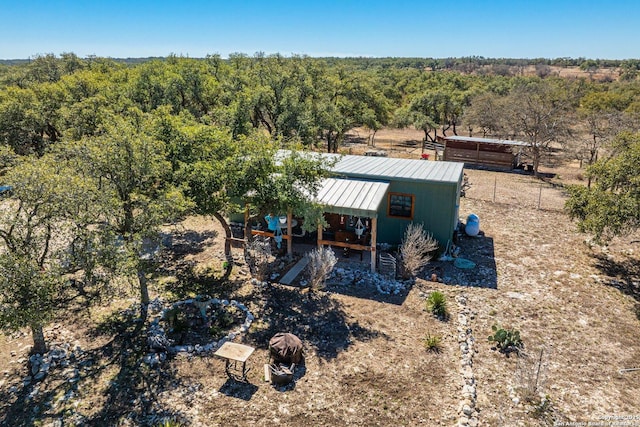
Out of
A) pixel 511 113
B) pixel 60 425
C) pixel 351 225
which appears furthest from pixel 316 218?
pixel 511 113

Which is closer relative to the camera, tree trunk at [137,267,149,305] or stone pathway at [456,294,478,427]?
stone pathway at [456,294,478,427]

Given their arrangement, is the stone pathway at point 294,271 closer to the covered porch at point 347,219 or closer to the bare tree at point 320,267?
the covered porch at point 347,219

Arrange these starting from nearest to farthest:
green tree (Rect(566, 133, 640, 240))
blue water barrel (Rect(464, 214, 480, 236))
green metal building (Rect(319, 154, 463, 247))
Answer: green tree (Rect(566, 133, 640, 240)) < green metal building (Rect(319, 154, 463, 247)) < blue water barrel (Rect(464, 214, 480, 236))

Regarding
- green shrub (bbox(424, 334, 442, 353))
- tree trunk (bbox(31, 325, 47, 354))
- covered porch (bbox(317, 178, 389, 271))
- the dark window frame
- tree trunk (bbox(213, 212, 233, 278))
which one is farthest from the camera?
the dark window frame

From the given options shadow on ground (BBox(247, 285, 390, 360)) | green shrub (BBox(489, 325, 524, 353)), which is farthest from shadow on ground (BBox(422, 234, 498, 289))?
shadow on ground (BBox(247, 285, 390, 360))

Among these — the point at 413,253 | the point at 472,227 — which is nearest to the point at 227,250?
the point at 413,253

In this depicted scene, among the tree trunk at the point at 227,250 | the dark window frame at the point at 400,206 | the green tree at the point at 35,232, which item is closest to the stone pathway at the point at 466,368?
the dark window frame at the point at 400,206

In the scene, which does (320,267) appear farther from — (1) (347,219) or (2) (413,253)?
(1) (347,219)

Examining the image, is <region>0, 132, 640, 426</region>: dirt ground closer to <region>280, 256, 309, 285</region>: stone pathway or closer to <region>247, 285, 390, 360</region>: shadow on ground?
<region>247, 285, 390, 360</region>: shadow on ground
